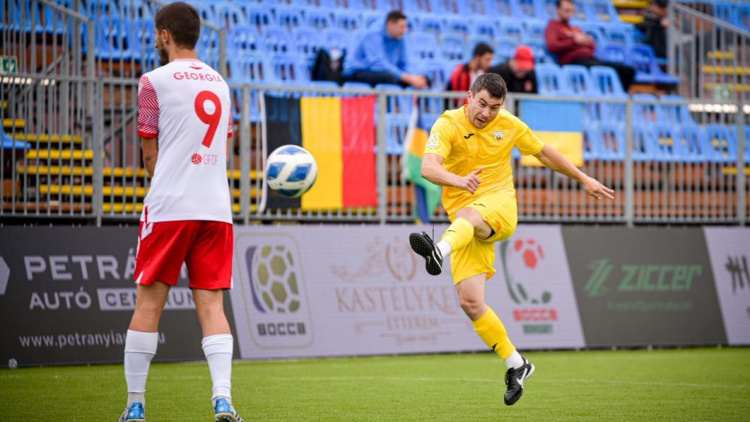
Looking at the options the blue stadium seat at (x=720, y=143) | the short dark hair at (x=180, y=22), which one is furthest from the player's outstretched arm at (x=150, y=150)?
the blue stadium seat at (x=720, y=143)

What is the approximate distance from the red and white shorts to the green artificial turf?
172 centimetres

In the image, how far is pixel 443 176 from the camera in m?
7.79

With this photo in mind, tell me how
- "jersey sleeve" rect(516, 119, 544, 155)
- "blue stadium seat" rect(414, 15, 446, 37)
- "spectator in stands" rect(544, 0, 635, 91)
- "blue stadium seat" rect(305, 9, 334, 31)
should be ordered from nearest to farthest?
1. "jersey sleeve" rect(516, 119, 544, 155)
2. "blue stadium seat" rect(305, 9, 334, 31)
3. "spectator in stands" rect(544, 0, 635, 91)
4. "blue stadium seat" rect(414, 15, 446, 37)

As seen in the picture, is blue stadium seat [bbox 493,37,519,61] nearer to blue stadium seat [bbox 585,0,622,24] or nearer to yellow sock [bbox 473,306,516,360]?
blue stadium seat [bbox 585,0,622,24]

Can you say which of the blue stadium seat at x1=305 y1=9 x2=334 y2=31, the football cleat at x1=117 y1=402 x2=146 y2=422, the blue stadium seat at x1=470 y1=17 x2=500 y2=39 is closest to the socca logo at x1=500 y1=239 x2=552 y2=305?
the blue stadium seat at x1=305 y1=9 x2=334 y2=31

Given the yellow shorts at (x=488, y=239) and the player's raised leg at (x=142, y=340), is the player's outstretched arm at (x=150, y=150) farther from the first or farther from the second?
the yellow shorts at (x=488, y=239)

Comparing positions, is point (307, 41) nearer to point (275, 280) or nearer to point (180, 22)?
point (275, 280)

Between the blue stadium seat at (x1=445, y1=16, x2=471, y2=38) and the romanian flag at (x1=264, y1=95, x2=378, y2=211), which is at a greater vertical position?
the blue stadium seat at (x1=445, y1=16, x2=471, y2=38)

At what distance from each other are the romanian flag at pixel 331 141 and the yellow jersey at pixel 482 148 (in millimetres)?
5154

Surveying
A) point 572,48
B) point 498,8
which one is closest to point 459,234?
point 572,48

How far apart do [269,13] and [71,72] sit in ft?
16.6

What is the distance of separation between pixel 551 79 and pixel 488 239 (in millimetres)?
11995

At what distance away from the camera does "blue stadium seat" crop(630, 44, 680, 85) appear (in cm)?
2067

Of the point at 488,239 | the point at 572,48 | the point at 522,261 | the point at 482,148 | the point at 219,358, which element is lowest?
the point at 522,261
